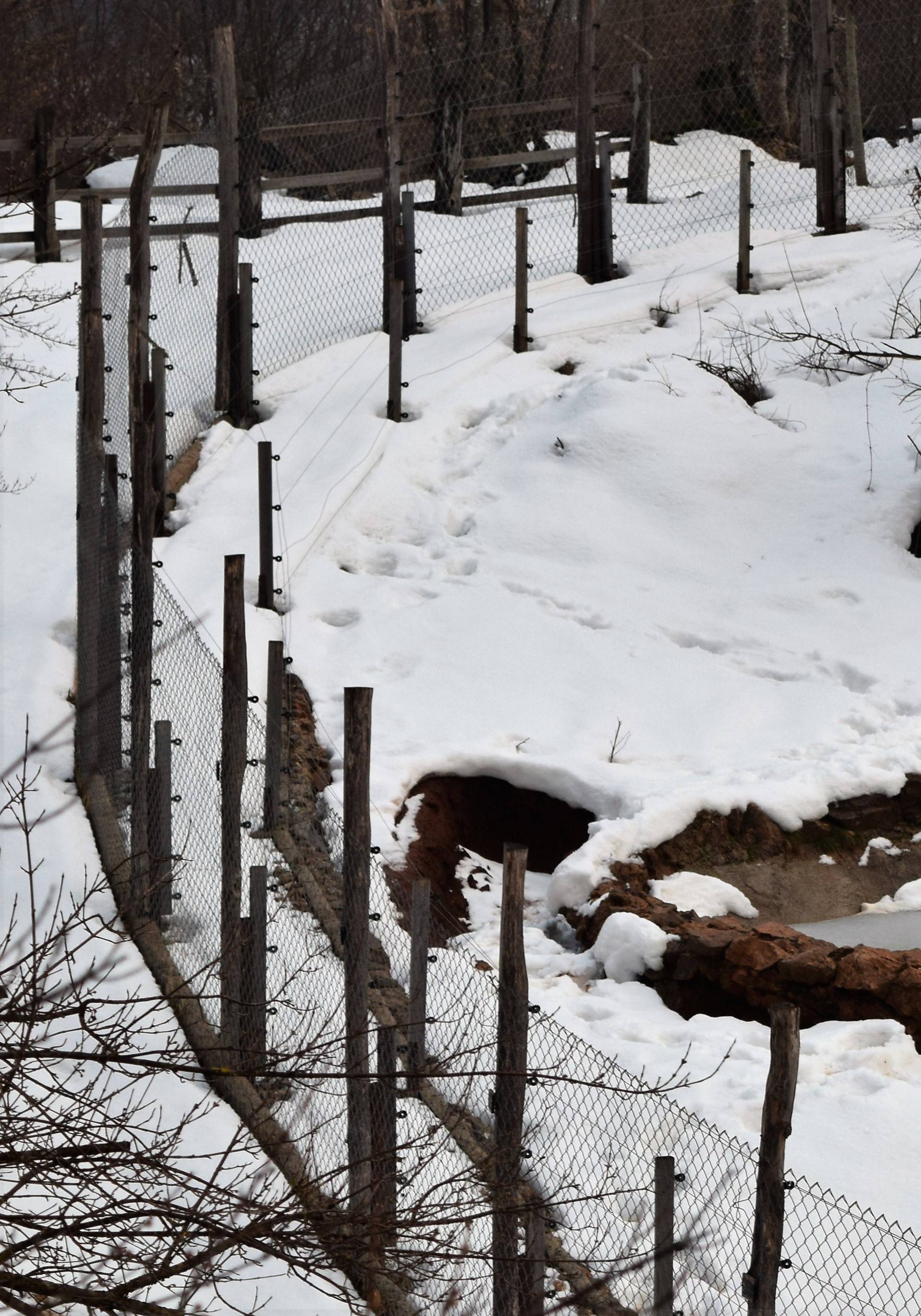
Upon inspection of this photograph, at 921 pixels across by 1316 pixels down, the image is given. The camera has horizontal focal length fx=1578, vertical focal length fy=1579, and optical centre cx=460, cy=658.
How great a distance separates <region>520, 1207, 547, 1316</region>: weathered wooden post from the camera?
4.58m

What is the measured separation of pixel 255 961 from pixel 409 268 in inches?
336

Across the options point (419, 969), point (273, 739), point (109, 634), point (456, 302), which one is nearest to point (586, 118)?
point (456, 302)

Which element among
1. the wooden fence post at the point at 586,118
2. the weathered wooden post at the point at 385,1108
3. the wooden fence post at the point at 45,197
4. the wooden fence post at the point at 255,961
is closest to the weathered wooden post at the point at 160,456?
the wooden fence post at the point at 586,118

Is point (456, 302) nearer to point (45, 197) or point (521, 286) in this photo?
point (521, 286)

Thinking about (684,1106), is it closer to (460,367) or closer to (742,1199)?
(742,1199)

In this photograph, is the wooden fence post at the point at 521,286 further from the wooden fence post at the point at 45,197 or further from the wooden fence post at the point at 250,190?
the wooden fence post at the point at 45,197

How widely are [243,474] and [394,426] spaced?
1.35 meters

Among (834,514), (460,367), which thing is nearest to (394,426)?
(460,367)

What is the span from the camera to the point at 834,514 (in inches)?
492

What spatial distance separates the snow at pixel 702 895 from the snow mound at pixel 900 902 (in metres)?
0.69

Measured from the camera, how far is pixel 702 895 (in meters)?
8.73

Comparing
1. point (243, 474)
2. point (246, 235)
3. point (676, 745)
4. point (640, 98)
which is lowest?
point (676, 745)

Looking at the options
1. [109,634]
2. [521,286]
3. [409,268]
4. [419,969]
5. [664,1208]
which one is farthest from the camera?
[409,268]

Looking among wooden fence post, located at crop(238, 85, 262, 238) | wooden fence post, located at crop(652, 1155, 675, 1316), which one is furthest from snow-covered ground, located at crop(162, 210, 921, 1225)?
wooden fence post, located at crop(652, 1155, 675, 1316)
